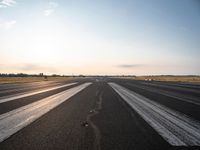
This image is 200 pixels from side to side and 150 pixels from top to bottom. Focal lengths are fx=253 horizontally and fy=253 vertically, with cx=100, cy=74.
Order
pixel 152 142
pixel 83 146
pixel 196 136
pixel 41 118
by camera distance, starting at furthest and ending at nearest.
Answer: pixel 41 118 → pixel 196 136 → pixel 152 142 → pixel 83 146

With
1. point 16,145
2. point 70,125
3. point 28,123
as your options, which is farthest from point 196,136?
point 28,123

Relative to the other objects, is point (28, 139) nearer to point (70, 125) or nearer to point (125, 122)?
point (70, 125)

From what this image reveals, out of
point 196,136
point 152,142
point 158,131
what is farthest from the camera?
point 158,131

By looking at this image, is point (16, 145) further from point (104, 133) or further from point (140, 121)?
point (140, 121)

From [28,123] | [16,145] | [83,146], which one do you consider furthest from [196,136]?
[28,123]

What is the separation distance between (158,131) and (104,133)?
4.28ft

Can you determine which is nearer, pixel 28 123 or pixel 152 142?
pixel 152 142

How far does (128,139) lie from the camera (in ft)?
17.4

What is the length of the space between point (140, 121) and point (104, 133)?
6.37 ft

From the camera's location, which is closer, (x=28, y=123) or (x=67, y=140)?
(x=67, y=140)

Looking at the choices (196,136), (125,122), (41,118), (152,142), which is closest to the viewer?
(152,142)

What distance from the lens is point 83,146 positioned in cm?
467

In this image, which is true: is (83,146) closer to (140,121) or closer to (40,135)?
(40,135)

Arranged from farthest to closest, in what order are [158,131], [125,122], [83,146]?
[125,122] → [158,131] → [83,146]
